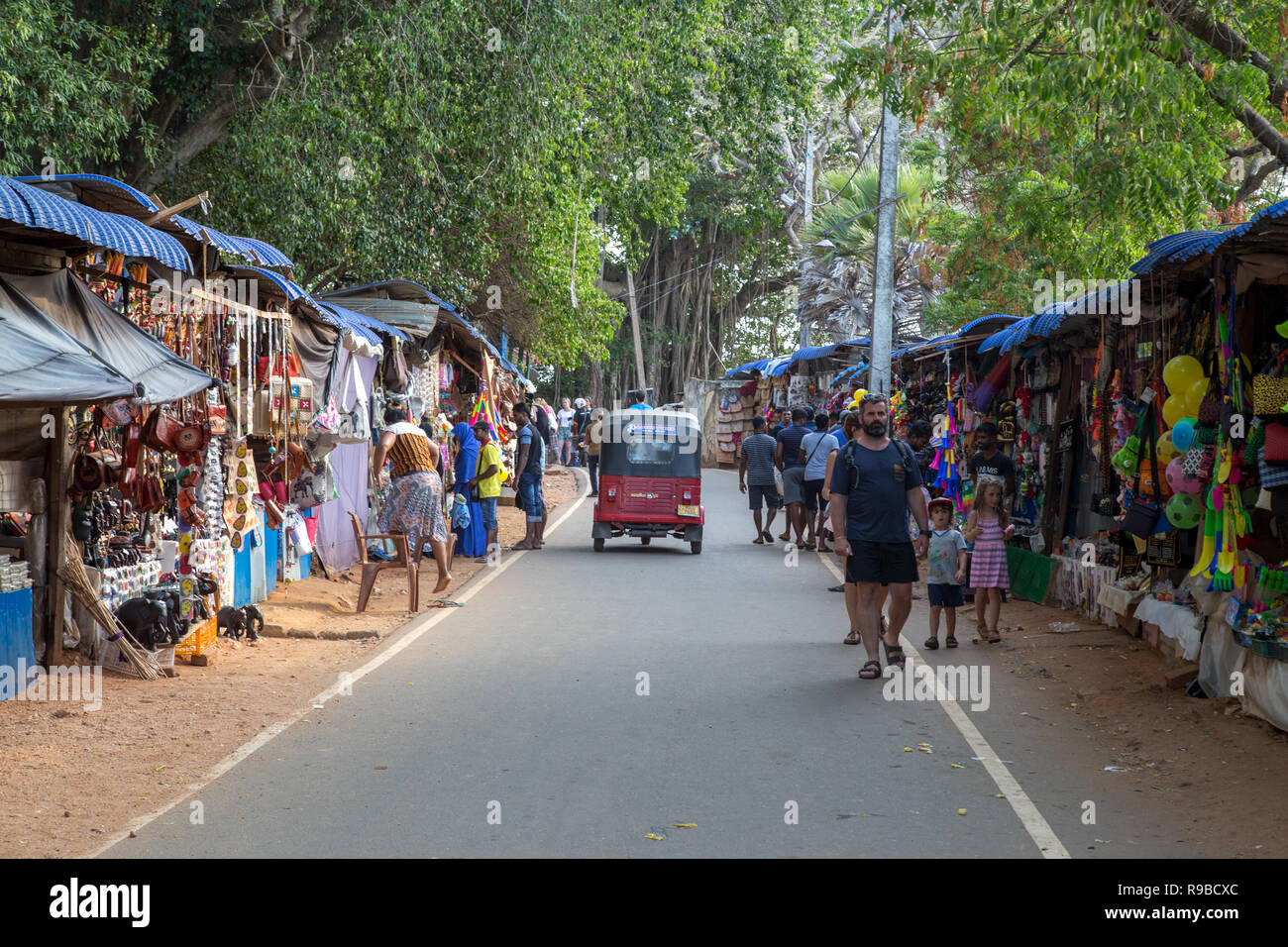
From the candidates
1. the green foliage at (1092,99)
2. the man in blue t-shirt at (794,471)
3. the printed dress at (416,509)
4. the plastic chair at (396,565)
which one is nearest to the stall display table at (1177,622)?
the green foliage at (1092,99)

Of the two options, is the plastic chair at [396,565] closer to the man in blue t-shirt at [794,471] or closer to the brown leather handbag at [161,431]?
the brown leather handbag at [161,431]

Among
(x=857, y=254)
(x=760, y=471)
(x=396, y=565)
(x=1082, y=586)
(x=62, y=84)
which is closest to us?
(x=1082, y=586)

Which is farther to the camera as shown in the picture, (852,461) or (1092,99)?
(1092,99)

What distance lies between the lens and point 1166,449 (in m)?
9.52

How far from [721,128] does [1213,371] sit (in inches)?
677

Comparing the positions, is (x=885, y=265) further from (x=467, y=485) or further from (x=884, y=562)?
(x=884, y=562)

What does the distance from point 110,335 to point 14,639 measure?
2.12 metres

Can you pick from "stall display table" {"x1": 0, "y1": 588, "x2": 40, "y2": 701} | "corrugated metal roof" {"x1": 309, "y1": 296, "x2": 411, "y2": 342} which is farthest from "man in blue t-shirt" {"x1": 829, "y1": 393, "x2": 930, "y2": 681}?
"corrugated metal roof" {"x1": 309, "y1": 296, "x2": 411, "y2": 342}

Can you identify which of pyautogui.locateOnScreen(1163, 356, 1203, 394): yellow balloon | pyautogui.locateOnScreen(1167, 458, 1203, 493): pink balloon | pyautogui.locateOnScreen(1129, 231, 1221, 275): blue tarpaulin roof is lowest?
pyautogui.locateOnScreen(1167, 458, 1203, 493): pink balloon

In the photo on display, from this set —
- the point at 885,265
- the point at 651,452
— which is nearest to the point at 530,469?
the point at 651,452

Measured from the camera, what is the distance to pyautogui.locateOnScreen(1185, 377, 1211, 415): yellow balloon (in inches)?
366

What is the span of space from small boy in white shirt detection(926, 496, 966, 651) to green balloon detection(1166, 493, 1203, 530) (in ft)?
7.24

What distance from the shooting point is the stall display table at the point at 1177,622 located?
904 centimetres

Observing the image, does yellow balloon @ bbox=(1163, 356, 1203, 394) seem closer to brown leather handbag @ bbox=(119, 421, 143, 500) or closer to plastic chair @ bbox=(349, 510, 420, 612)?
plastic chair @ bbox=(349, 510, 420, 612)
